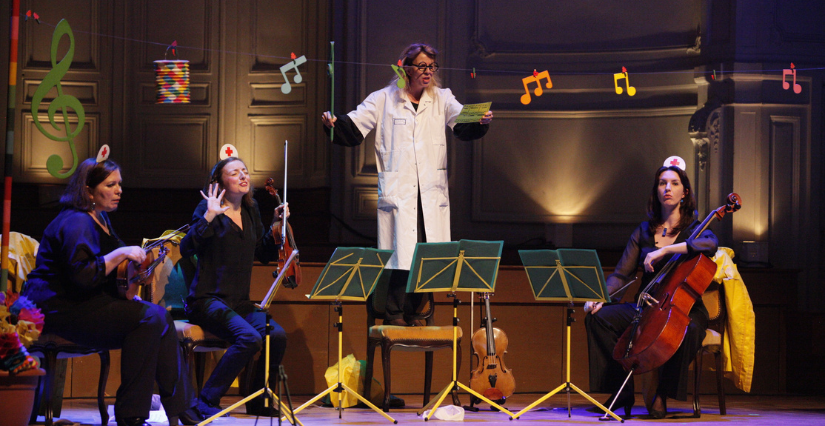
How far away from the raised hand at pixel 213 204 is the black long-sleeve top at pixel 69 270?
1.83ft

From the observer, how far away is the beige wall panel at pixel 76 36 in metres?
7.12

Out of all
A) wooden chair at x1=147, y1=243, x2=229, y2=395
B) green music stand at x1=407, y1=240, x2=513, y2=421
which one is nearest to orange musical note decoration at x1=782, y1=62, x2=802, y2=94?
green music stand at x1=407, y1=240, x2=513, y2=421

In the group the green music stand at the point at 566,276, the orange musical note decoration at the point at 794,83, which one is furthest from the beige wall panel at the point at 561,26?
the green music stand at the point at 566,276

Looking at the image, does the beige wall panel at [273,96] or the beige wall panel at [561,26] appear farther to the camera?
the beige wall panel at [273,96]

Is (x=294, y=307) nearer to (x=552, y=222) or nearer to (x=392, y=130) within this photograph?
(x=392, y=130)

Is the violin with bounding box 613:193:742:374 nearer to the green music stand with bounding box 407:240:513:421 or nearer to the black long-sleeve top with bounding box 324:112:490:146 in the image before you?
the green music stand with bounding box 407:240:513:421

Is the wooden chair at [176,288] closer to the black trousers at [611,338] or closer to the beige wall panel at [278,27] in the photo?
the black trousers at [611,338]

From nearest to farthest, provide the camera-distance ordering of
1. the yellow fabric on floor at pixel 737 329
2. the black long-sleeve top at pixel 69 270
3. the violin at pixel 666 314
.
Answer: the black long-sleeve top at pixel 69 270 < the violin at pixel 666 314 < the yellow fabric on floor at pixel 737 329

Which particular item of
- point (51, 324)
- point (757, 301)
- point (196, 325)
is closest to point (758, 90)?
point (757, 301)

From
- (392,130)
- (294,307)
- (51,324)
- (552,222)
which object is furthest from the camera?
(552,222)

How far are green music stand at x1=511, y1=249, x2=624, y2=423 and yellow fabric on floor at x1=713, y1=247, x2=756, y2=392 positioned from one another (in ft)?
3.14

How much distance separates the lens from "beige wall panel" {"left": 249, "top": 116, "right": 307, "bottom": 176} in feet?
24.0

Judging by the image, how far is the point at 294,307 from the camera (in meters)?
5.54

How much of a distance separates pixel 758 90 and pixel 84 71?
16.4 ft
